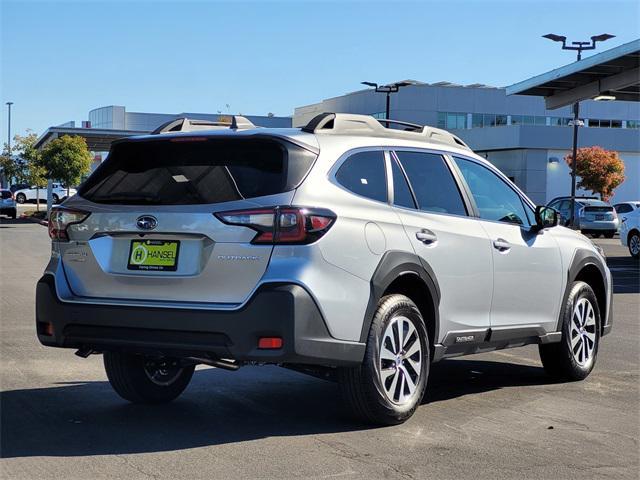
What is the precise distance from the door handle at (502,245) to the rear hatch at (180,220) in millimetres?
1904

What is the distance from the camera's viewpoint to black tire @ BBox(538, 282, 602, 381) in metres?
7.85

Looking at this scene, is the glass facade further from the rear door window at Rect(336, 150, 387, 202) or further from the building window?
the rear door window at Rect(336, 150, 387, 202)

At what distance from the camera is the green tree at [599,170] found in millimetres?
61688

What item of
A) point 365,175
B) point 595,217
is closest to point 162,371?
point 365,175

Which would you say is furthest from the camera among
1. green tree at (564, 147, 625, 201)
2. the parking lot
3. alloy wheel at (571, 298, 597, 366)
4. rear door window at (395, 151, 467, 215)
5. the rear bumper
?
green tree at (564, 147, 625, 201)

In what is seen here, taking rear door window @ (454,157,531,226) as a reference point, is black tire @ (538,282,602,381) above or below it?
below

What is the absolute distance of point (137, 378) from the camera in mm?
6672

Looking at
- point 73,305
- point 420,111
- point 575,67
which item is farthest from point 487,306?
point 420,111

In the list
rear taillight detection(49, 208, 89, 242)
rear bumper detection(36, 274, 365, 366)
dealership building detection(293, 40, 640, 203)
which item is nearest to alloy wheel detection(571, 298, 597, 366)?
rear bumper detection(36, 274, 365, 366)

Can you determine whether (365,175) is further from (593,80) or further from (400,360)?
(593,80)

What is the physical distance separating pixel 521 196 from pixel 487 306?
1154 mm

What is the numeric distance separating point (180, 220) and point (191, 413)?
150 centimetres

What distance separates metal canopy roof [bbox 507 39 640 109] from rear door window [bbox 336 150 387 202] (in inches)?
840

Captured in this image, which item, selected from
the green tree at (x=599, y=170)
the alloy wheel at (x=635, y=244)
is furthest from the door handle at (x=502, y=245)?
the green tree at (x=599, y=170)
